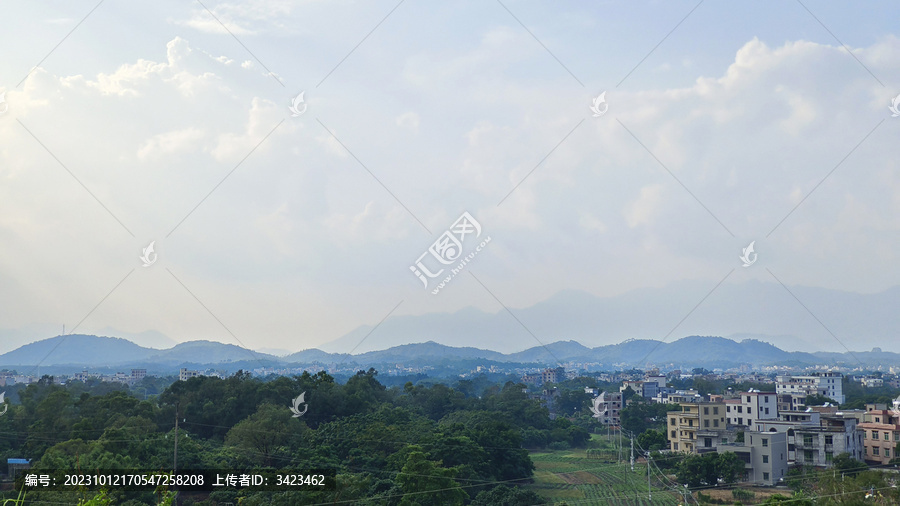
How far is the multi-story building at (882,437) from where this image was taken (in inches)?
789

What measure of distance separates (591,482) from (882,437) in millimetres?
8764

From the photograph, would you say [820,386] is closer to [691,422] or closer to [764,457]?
[691,422]

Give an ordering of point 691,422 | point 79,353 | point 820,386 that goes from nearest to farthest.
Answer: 1. point 691,422
2. point 820,386
3. point 79,353

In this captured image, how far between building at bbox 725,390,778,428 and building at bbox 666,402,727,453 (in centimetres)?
133

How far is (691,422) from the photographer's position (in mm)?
24234

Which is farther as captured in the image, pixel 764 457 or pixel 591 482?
pixel 591 482

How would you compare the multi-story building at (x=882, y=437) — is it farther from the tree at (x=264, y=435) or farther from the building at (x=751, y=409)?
the tree at (x=264, y=435)

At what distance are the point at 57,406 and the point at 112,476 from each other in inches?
383

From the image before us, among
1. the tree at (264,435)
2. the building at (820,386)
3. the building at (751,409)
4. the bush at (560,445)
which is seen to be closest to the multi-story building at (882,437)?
the building at (751,409)

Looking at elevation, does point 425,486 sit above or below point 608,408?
above

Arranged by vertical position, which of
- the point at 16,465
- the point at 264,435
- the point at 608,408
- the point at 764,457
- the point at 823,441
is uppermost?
the point at 264,435

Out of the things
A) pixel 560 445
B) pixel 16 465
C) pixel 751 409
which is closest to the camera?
pixel 16 465

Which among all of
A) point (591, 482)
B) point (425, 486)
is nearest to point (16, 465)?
point (425, 486)

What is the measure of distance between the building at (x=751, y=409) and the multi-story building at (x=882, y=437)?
16.7 feet
